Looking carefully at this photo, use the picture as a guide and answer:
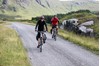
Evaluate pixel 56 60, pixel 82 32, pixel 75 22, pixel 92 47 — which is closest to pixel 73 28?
pixel 75 22

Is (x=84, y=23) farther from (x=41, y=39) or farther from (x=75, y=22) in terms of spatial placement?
(x=41, y=39)

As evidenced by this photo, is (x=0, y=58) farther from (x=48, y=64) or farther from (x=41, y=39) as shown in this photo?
(x=41, y=39)

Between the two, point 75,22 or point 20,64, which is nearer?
point 20,64

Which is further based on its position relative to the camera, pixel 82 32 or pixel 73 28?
pixel 73 28

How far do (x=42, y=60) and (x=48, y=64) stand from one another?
1.37 m

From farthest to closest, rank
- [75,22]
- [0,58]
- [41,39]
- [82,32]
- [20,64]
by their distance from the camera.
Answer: [75,22], [82,32], [41,39], [0,58], [20,64]

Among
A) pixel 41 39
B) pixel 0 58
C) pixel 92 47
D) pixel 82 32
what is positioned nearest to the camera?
pixel 0 58

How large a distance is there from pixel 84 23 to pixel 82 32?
4.35 m

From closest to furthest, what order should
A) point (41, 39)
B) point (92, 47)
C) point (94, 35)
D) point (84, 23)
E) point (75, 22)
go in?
1. point (41, 39)
2. point (92, 47)
3. point (94, 35)
4. point (84, 23)
5. point (75, 22)

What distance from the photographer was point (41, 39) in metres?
20.0

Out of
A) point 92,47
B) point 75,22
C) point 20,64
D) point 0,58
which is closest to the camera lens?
point 20,64

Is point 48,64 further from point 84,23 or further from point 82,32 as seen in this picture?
point 84,23

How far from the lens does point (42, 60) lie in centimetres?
1605

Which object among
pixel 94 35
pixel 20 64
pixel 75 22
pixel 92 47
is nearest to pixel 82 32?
pixel 94 35
